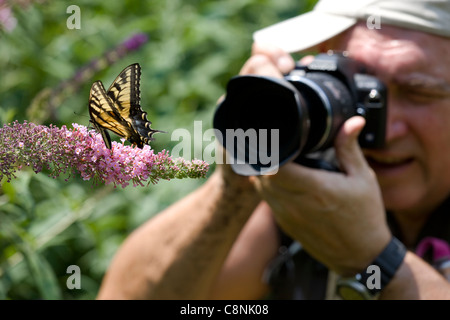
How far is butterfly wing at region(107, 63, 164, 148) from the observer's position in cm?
19

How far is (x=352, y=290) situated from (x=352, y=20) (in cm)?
42

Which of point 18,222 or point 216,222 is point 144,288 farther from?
point 18,222

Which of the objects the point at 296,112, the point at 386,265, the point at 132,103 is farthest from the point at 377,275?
the point at 132,103

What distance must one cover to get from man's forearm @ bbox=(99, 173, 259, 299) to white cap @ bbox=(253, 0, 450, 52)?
256mm

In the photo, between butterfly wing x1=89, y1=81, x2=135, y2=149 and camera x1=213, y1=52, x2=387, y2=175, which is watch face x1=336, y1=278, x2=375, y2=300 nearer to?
camera x1=213, y1=52, x2=387, y2=175

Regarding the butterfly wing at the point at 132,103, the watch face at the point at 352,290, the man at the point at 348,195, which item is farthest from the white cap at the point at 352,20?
the butterfly wing at the point at 132,103

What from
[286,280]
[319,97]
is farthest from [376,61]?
[286,280]

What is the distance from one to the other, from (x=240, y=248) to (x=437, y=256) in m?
0.45

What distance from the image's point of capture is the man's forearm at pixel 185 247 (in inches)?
35.4

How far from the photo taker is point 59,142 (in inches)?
6.5

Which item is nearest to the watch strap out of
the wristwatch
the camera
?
the wristwatch

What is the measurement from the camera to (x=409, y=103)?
90 centimetres

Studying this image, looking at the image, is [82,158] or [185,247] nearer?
[82,158]

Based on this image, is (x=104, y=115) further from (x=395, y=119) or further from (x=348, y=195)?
(x=395, y=119)
